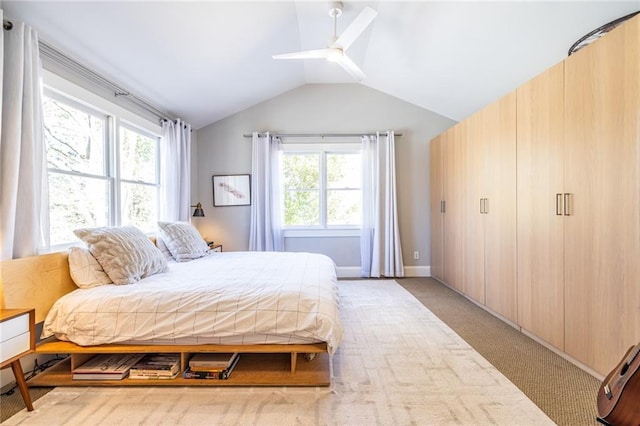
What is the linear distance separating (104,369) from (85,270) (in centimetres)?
66

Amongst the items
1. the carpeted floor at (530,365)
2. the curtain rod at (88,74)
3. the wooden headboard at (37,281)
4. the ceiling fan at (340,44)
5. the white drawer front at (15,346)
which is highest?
the ceiling fan at (340,44)

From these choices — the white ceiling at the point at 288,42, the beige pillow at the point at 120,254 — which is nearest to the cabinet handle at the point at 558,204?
the white ceiling at the point at 288,42

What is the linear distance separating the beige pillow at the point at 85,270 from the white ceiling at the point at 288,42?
1.54 metres

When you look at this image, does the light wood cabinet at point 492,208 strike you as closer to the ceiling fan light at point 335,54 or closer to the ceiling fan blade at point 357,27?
the ceiling fan blade at point 357,27

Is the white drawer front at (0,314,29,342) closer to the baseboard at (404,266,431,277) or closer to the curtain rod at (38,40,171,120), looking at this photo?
the curtain rod at (38,40,171,120)

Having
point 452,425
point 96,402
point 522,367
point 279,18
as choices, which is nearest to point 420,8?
point 279,18

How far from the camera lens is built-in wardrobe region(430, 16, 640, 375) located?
169cm

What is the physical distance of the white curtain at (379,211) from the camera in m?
4.58

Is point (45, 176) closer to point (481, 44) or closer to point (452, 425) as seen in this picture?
point (452, 425)

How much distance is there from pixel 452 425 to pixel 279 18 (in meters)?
3.46

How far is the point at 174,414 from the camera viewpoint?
163 centimetres

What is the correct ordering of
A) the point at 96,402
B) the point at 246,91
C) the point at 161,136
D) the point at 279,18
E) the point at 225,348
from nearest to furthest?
1. the point at 96,402
2. the point at 225,348
3. the point at 279,18
4. the point at 161,136
5. the point at 246,91

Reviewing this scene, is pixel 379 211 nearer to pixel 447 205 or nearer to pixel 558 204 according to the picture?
pixel 447 205

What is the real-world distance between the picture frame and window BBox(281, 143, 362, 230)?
0.56m
